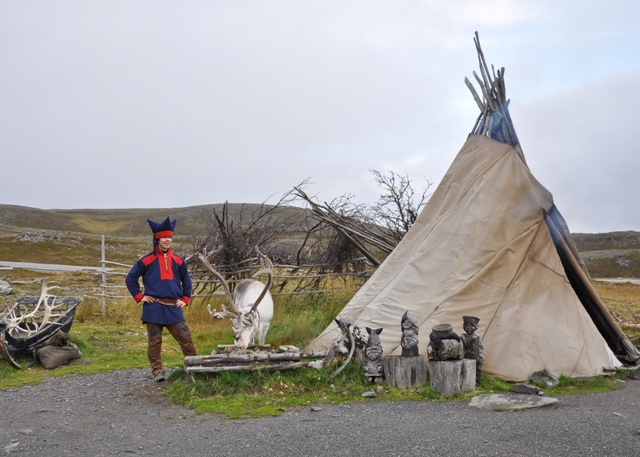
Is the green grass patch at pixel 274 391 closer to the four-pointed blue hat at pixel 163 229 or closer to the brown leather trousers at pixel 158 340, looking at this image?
the brown leather trousers at pixel 158 340

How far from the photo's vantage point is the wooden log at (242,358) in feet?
18.0

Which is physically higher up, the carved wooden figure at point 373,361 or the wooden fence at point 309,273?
the wooden fence at point 309,273

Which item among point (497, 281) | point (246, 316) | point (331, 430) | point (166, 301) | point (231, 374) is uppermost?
point (497, 281)

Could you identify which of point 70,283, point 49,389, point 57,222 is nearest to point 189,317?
point 49,389

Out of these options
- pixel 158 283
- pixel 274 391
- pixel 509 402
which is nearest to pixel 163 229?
pixel 158 283

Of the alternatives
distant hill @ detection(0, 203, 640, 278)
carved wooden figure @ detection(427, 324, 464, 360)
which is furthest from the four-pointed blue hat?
distant hill @ detection(0, 203, 640, 278)

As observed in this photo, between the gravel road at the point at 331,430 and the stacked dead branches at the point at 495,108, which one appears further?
the stacked dead branches at the point at 495,108

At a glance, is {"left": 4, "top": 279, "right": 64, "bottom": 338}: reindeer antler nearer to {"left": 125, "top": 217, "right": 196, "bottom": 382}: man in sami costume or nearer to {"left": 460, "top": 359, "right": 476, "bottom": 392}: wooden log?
{"left": 125, "top": 217, "right": 196, "bottom": 382}: man in sami costume

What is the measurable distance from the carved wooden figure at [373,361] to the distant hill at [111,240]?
5586mm

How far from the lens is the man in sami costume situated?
594 cm

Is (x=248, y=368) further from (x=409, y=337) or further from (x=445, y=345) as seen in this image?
(x=445, y=345)

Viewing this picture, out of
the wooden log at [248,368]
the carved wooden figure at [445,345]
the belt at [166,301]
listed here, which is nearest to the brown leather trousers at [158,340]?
the belt at [166,301]

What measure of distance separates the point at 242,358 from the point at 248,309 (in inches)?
32.3

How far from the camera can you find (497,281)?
6.18 m
